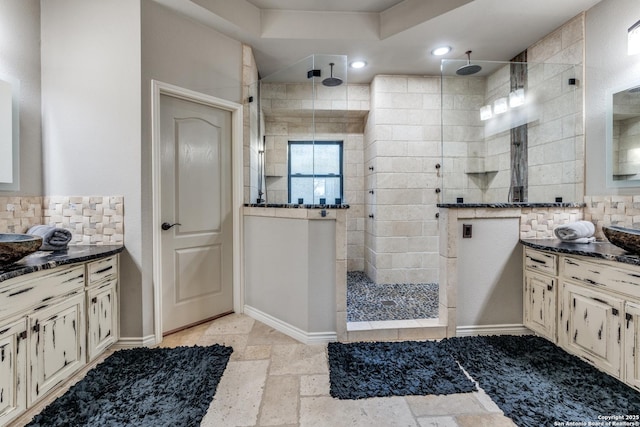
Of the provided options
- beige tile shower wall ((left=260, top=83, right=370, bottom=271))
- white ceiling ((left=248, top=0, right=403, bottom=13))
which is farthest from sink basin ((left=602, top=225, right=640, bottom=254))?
white ceiling ((left=248, top=0, right=403, bottom=13))

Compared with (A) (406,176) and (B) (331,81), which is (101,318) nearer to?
(B) (331,81)

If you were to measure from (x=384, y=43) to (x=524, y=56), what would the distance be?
1625mm

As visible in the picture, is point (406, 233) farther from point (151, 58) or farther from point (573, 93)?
point (151, 58)

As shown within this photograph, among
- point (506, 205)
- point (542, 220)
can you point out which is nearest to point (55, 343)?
point (506, 205)

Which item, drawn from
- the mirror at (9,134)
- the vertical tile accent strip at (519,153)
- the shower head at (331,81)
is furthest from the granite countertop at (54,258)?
the vertical tile accent strip at (519,153)

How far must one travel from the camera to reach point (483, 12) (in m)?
2.51

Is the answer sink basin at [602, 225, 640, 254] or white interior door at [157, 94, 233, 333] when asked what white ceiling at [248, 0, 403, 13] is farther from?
sink basin at [602, 225, 640, 254]

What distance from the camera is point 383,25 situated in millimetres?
2932

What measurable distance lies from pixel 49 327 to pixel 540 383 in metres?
2.95

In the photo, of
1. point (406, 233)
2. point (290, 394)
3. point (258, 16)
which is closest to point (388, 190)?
point (406, 233)

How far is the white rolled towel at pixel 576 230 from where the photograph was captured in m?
2.24

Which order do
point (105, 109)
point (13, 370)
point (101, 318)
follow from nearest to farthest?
point (13, 370) < point (101, 318) < point (105, 109)

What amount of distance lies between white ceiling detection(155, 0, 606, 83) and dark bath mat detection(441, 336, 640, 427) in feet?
9.08

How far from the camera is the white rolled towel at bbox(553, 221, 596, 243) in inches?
88.3
